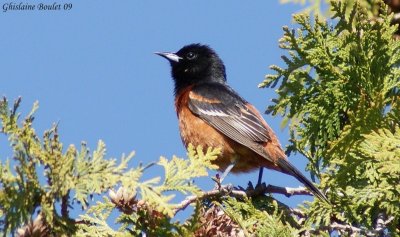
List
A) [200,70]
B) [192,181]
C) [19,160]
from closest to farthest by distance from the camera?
[19,160] < [192,181] < [200,70]

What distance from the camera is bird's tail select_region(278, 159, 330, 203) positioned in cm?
318

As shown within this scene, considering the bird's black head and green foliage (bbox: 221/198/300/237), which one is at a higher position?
the bird's black head

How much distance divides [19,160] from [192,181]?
589 mm

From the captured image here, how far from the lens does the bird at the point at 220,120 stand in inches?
179

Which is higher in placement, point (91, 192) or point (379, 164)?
point (379, 164)

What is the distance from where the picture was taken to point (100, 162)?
2.38 metres

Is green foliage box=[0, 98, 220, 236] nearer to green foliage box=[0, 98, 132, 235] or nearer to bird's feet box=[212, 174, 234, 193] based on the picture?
green foliage box=[0, 98, 132, 235]

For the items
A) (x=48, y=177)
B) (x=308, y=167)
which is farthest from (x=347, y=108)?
(x=48, y=177)

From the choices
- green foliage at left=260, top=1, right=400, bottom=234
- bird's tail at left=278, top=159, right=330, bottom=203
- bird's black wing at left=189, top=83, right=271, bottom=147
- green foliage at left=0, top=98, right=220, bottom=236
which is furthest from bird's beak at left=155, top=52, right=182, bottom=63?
green foliage at left=0, top=98, right=220, bottom=236

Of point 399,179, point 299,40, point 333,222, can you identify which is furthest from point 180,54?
point 399,179

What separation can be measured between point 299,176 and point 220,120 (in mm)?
1249

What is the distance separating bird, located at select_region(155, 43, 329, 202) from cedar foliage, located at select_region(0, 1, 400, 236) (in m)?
0.59

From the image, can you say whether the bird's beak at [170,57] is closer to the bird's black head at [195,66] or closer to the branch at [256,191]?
the bird's black head at [195,66]

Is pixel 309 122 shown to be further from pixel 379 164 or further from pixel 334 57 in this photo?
pixel 379 164
